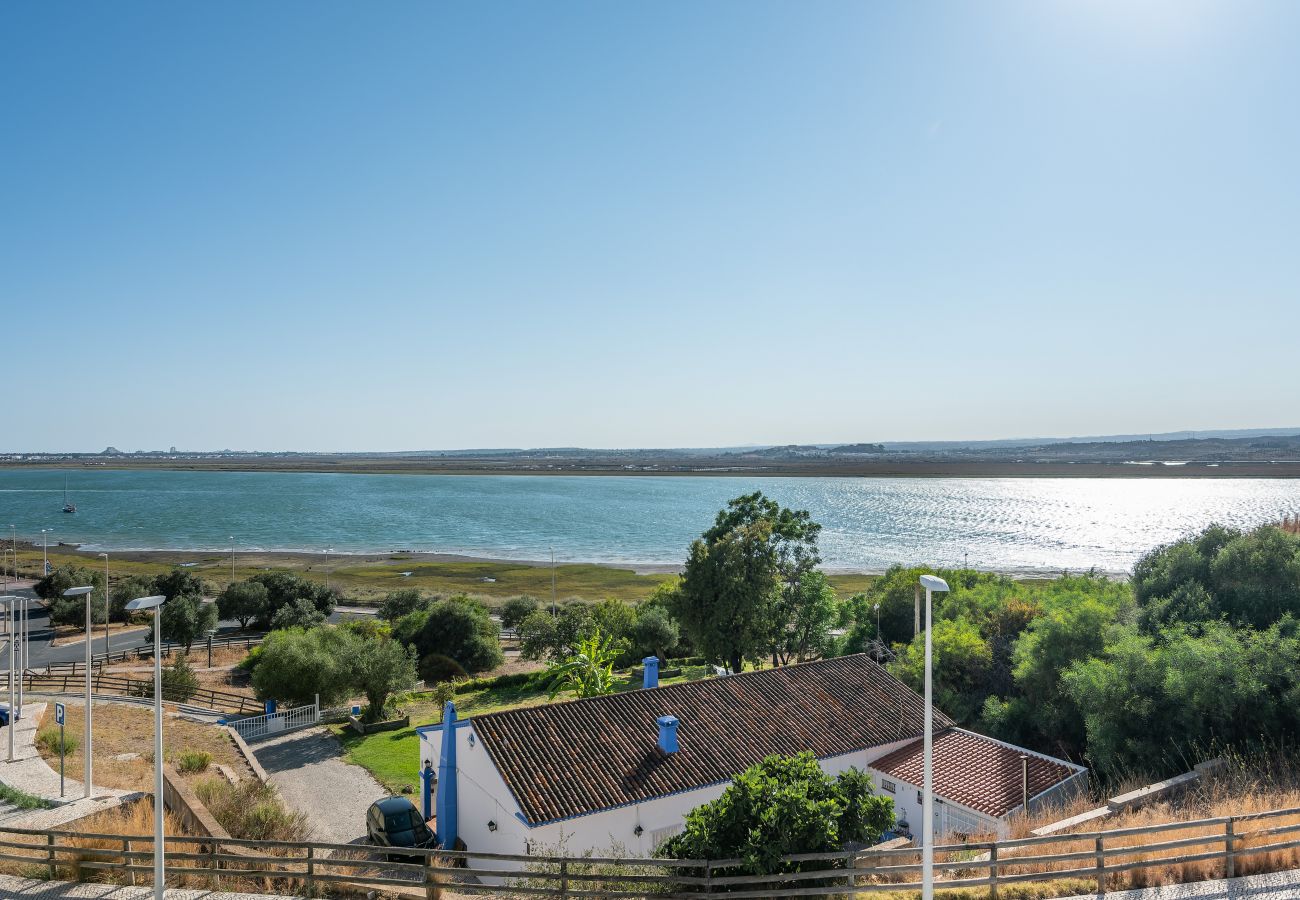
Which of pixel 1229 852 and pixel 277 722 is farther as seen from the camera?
pixel 277 722

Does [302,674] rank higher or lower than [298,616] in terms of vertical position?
higher

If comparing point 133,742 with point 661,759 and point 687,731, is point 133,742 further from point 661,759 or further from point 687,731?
point 687,731

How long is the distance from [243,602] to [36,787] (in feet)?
139

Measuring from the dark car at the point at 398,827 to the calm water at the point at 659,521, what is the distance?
8056 cm

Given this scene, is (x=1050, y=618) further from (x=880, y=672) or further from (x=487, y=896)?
(x=487, y=896)

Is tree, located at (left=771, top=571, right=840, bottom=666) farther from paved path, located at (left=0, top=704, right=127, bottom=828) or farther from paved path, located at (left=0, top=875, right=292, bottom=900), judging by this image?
paved path, located at (left=0, top=875, right=292, bottom=900)

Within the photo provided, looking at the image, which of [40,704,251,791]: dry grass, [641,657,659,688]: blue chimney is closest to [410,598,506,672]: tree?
[40,704,251,791]: dry grass

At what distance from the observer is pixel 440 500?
18838cm

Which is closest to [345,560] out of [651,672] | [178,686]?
[178,686]

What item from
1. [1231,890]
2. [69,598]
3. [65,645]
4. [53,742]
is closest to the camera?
[1231,890]

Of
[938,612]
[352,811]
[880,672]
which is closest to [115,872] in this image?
[352,811]

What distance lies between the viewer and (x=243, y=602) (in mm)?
61031

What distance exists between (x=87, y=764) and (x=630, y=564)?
79466 millimetres

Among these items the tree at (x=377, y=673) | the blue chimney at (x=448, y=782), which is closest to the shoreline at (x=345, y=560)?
the tree at (x=377, y=673)
